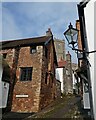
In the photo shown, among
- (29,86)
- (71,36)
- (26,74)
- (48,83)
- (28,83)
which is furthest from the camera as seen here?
(48,83)

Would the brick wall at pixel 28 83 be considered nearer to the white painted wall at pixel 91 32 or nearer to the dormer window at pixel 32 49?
the dormer window at pixel 32 49

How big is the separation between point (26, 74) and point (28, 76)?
1.20 feet

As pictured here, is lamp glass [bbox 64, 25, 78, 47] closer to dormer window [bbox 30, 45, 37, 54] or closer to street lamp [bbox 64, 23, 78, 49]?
street lamp [bbox 64, 23, 78, 49]

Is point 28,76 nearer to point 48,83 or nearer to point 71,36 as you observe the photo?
point 48,83

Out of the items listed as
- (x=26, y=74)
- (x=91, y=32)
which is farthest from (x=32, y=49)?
(x=91, y=32)

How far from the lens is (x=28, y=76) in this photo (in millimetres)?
19109

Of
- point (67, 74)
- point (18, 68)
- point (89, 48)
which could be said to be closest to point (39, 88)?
point (18, 68)

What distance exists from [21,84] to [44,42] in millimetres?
5123

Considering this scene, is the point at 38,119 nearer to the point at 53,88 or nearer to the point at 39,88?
the point at 39,88

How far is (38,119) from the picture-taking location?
12.5 metres

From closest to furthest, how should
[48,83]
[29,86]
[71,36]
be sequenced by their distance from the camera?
1. [71,36]
2. [29,86]
3. [48,83]

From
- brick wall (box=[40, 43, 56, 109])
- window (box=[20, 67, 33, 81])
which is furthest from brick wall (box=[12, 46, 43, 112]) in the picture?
brick wall (box=[40, 43, 56, 109])

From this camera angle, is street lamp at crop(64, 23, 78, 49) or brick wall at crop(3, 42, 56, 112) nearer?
street lamp at crop(64, 23, 78, 49)

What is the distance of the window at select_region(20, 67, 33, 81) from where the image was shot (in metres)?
19.0
